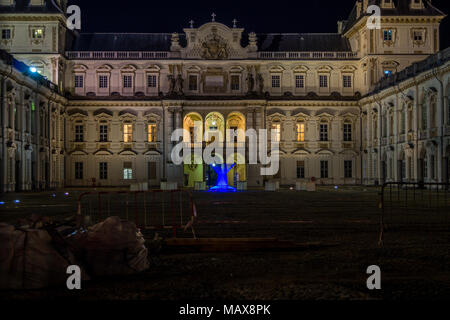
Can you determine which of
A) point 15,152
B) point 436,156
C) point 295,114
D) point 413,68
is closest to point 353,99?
point 295,114

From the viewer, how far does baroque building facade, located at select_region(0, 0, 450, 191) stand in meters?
56.4

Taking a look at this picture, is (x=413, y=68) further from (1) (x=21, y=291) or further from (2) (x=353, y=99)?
(1) (x=21, y=291)

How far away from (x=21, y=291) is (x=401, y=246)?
307 inches

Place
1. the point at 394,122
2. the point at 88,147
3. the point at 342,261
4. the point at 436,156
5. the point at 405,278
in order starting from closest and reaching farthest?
1. the point at 405,278
2. the point at 342,261
3. the point at 436,156
4. the point at 394,122
5. the point at 88,147

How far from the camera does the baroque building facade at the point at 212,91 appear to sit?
2222 inches

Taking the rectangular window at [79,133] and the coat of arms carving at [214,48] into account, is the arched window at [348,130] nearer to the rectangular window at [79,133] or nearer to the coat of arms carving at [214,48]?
the coat of arms carving at [214,48]

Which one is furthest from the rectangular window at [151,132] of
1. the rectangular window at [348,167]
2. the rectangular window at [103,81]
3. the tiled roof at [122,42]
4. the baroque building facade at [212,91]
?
the rectangular window at [348,167]

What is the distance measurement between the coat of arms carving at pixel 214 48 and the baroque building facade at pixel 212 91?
106mm

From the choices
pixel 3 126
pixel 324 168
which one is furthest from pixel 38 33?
pixel 324 168

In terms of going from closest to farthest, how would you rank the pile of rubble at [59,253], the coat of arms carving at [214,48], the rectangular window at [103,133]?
the pile of rubble at [59,253] < the coat of arms carving at [214,48] < the rectangular window at [103,133]

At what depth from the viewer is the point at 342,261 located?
10203 millimetres
